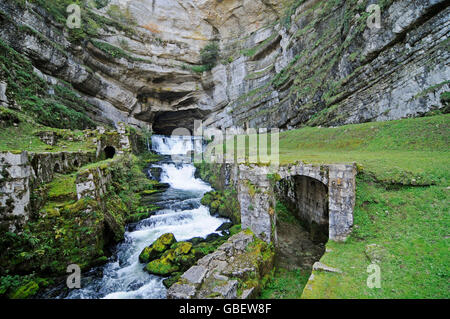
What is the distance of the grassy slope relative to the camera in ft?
12.8

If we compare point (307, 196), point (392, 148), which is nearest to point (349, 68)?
point (392, 148)

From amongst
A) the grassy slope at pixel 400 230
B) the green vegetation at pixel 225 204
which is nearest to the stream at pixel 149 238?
the green vegetation at pixel 225 204

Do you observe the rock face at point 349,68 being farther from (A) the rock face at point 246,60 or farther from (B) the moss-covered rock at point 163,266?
(B) the moss-covered rock at point 163,266

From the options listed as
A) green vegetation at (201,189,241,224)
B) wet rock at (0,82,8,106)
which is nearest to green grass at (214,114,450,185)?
green vegetation at (201,189,241,224)

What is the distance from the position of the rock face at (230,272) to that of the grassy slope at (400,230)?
0.71 m

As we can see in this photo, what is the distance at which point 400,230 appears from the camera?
16.8 feet

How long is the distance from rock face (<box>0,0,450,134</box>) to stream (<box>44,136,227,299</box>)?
1224 centimetres

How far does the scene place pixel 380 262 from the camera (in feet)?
14.6

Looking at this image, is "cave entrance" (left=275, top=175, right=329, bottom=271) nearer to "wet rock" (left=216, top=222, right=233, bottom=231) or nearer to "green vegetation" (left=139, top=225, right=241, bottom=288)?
"wet rock" (left=216, top=222, right=233, bottom=231)

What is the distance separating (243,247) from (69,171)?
9929mm

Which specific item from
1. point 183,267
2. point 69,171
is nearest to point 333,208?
point 183,267

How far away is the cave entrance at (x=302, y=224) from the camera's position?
22.9 feet

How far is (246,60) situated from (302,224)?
33.3m

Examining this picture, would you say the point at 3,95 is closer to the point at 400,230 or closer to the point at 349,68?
the point at 400,230
